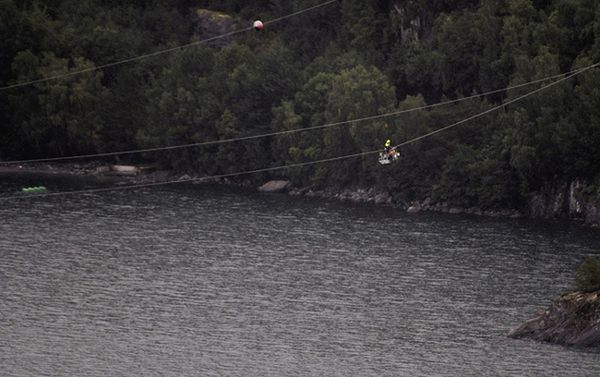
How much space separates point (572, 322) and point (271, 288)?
90.0ft

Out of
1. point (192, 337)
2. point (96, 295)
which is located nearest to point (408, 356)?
point (192, 337)

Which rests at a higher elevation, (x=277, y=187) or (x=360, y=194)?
(x=277, y=187)

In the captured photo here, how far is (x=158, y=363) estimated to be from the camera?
93.4 meters

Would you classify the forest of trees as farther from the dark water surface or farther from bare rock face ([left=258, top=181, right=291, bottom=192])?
the dark water surface

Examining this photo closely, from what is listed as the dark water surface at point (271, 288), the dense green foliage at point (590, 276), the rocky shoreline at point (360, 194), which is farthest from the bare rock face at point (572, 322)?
the rocky shoreline at point (360, 194)

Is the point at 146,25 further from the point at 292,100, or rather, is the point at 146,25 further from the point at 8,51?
the point at 292,100

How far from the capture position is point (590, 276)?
9569cm

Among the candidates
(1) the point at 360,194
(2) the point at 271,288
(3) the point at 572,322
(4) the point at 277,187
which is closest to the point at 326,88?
(4) the point at 277,187

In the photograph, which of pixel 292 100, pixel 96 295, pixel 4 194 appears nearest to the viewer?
pixel 96 295

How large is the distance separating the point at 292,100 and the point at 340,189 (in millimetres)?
13979

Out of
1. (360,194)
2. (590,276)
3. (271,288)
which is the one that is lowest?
(271,288)

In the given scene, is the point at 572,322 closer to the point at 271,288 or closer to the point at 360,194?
the point at 271,288

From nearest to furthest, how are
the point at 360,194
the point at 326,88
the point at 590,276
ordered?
the point at 590,276, the point at 360,194, the point at 326,88

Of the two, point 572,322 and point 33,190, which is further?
point 33,190
